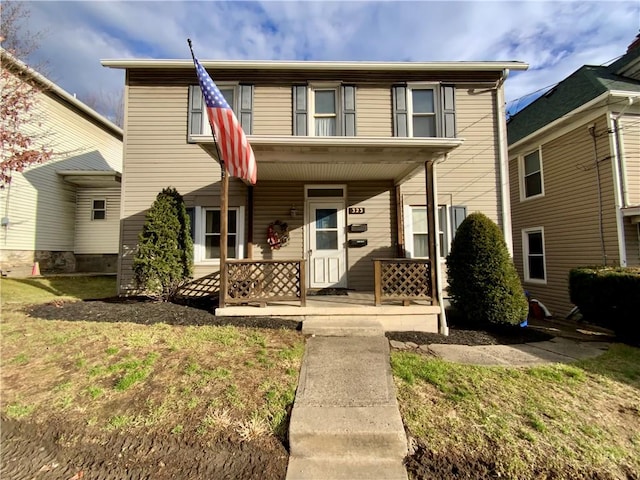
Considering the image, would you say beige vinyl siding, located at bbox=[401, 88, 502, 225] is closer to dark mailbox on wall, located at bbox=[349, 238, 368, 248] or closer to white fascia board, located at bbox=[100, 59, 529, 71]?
white fascia board, located at bbox=[100, 59, 529, 71]

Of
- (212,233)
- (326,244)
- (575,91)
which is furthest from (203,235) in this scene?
(575,91)

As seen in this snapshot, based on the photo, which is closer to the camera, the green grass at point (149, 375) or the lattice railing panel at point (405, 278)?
the green grass at point (149, 375)

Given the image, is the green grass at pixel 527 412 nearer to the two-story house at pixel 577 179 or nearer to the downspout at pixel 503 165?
the downspout at pixel 503 165

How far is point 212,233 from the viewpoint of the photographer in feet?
24.5

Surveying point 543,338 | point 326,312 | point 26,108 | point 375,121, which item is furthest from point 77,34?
point 543,338

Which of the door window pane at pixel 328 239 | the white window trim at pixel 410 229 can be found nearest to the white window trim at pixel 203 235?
the door window pane at pixel 328 239

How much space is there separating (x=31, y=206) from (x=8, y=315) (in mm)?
8066

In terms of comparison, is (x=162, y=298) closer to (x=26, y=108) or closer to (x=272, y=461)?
(x=272, y=461)

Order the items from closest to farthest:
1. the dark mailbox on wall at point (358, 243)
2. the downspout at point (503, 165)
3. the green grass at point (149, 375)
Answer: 1. the green grass at point (149, 375)
2. the dark mailbox on wall at point (358, 243)
3. the downspout at point (503, 165)

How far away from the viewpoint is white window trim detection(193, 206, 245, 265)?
7262 millimetres

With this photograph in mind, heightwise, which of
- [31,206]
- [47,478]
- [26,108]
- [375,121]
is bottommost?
[47,478]

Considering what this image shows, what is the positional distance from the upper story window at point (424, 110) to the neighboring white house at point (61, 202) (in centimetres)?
1013

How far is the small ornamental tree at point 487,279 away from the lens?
17.1ft

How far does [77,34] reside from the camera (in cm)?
996
